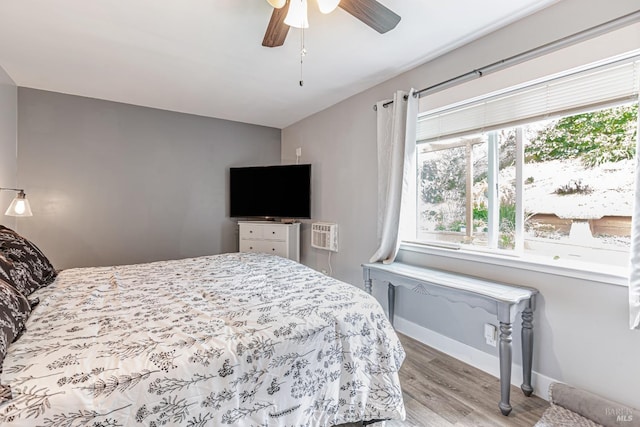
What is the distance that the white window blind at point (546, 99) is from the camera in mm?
1622

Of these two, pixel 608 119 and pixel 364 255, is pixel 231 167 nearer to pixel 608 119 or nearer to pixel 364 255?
pixel 364 255

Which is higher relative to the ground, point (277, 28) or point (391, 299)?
point (277, 28)

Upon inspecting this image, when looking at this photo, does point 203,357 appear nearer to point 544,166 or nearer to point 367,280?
point 367,280

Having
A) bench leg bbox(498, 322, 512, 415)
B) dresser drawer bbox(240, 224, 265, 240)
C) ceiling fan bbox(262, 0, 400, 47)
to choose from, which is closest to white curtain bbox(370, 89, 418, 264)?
ceiling fan bbox(262, 0, 400, 47)

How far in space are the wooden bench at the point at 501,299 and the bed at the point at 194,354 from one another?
623 millimetres

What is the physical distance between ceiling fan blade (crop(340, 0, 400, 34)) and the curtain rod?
863 mm

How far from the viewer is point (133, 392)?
0.98 m

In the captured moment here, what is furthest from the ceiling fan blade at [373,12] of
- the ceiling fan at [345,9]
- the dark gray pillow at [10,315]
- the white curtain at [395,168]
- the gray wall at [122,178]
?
the gray wall at [122,178]

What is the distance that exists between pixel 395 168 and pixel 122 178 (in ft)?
10.3

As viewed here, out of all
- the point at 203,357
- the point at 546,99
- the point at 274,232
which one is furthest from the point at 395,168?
the point at 203,357

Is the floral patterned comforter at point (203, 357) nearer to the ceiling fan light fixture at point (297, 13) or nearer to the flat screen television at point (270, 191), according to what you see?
the ceiling fan light fixture at point (297, 13)

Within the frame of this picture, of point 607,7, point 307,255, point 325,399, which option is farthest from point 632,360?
point 307,255

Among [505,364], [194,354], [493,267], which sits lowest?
[505,364]

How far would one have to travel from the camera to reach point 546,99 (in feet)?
6.26
